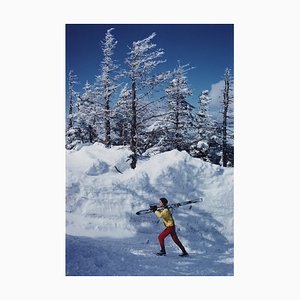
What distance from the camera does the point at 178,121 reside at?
764 cm

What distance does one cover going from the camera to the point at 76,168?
7.33m

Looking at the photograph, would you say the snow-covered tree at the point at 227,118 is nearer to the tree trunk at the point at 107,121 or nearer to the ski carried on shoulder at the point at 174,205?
the ski carried on shoulder at the point at 174,205

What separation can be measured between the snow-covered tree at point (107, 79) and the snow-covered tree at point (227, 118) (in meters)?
2.04

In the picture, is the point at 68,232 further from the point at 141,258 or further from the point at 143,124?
the point at 143,124

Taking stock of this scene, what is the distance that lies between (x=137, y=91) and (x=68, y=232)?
2.86 m

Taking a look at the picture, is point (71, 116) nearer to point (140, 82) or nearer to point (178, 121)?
point (140, 82)

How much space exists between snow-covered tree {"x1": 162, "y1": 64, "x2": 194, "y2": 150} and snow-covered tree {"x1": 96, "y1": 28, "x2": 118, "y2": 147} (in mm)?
1049

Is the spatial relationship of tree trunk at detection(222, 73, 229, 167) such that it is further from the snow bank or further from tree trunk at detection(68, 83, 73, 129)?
tree trunk at detection(68, 83, 73, 129)

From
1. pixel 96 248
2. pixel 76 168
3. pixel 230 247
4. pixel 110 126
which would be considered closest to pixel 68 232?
pixel 96 248

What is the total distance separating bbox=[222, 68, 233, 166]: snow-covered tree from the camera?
7.26 metres

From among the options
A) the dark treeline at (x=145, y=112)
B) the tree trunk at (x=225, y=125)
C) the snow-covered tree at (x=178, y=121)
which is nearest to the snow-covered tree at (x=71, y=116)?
the dark treeline at (x=145, y=112)
